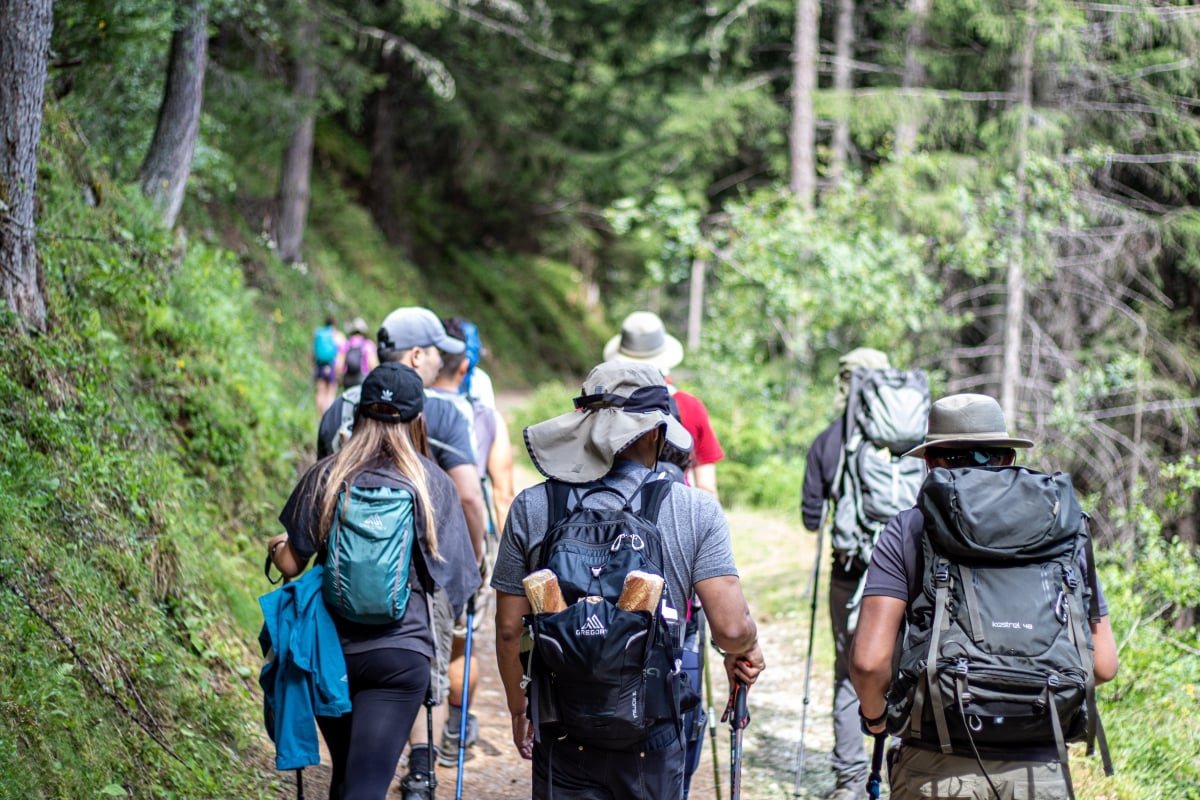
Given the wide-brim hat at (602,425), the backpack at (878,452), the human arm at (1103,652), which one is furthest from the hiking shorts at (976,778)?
the backpack at (878,452)

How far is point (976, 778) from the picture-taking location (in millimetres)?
3084

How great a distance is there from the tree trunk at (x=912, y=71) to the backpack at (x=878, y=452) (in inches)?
482

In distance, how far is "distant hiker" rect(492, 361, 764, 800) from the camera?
294 centimetres

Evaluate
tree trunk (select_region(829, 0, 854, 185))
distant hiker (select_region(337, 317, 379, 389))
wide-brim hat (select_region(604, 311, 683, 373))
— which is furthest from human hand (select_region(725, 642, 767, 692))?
tree trunk (select_region(829, 0, 854, 185))

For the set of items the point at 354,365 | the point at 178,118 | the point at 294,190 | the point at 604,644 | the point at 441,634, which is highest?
the point at 294,190

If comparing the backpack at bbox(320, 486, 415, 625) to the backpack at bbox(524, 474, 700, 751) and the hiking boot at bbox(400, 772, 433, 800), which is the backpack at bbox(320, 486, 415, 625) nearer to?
the backpack at bbox(524, 474, 700, 751)

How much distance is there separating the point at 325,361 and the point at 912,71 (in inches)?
428

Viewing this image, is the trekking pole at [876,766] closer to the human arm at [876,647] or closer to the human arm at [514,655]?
the human arm at [876,647]

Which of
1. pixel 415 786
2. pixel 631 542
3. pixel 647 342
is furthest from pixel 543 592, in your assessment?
pixel 647 342

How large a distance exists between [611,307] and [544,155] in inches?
575

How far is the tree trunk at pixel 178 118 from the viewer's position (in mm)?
9234

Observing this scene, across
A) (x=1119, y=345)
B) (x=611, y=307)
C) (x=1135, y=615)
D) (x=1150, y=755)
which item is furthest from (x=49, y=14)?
(x=611, y=307)

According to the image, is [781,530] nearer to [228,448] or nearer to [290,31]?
[228,448]

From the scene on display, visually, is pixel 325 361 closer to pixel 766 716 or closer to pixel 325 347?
pixel 325 347
